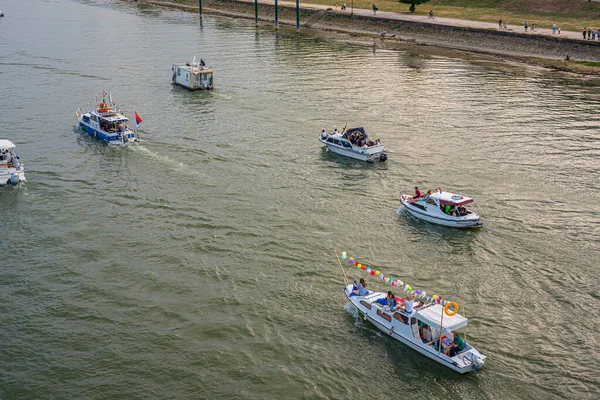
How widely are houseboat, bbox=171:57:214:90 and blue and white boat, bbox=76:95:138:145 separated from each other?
1841 cm

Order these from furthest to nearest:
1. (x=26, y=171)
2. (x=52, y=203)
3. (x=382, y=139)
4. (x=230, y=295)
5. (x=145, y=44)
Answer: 1. (x=145, y=44)
2. (x=382, y=139)
3. (x=26, y=171)
4. (x=52, y=203)
5. (x=230, y=295)

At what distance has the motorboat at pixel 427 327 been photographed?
33875 mm

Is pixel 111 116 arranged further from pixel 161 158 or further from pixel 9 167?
pixel 9 167

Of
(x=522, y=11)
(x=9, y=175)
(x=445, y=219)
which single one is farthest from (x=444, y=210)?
(x=522, y=11)

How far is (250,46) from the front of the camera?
386 ft

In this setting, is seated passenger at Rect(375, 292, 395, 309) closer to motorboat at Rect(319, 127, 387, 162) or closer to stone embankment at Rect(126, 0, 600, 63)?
motorboat at Rect(319, 127, 387, 162)

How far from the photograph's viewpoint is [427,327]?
3534cm

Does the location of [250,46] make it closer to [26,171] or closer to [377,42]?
[377,42]

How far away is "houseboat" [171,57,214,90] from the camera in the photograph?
86812 mm

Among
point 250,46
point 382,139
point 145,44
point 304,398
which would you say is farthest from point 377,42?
point 304,398

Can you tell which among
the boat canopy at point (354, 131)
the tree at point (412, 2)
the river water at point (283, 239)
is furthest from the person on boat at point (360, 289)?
the tree at point (412, 2)

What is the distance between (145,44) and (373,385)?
319 feet

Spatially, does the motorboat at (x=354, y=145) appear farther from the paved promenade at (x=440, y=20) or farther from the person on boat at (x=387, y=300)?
the paved promenade at (x=440, y=20)

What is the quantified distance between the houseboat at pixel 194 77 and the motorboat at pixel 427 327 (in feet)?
183
